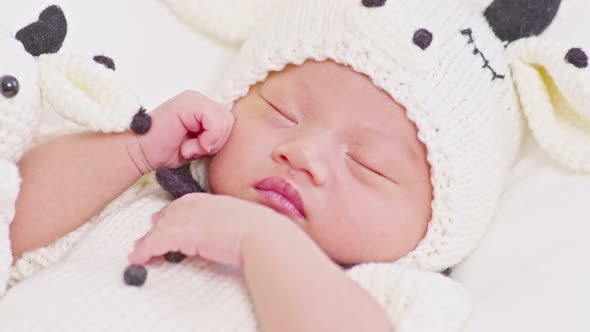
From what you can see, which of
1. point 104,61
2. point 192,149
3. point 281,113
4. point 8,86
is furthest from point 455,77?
point 8,86

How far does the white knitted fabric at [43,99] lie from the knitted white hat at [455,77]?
245 millimetres

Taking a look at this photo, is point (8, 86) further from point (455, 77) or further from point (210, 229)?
point (455, 77)

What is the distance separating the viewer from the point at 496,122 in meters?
1.27

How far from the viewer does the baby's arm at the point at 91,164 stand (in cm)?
116

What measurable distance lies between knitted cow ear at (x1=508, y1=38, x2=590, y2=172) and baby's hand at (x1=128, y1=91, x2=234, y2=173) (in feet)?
1.62

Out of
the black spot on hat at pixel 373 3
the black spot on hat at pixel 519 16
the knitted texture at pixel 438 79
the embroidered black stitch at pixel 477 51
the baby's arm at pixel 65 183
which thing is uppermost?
the black spot on hat at pixel 519 16

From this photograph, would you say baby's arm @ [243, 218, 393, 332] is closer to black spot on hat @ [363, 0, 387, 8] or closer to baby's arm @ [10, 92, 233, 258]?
baby's arm @ [10, 92, 233, 258]

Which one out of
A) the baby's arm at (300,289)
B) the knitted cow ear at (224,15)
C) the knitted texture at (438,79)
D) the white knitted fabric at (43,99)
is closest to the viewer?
the baby's arm at (300,289)

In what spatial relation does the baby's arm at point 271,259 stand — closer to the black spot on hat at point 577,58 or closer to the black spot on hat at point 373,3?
the black spot on hat at point 373,3

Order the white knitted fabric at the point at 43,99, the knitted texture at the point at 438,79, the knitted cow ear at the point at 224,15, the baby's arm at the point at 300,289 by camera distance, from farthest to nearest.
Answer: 1. the knitted cow ear at the point at 224,15
2. the knitted texture at the point at 438,79
3. the white knitted fabric at the point at 43,99
4. the baby's arm at the point at 300,289

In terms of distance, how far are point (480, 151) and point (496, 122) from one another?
69 mm

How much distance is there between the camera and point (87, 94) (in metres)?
1.14

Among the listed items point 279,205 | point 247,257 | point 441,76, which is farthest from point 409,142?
point 247,257

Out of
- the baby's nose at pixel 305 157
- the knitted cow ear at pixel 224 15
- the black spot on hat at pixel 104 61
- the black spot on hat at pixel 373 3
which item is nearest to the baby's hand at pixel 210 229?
the baby's nose at pixel 305 157
